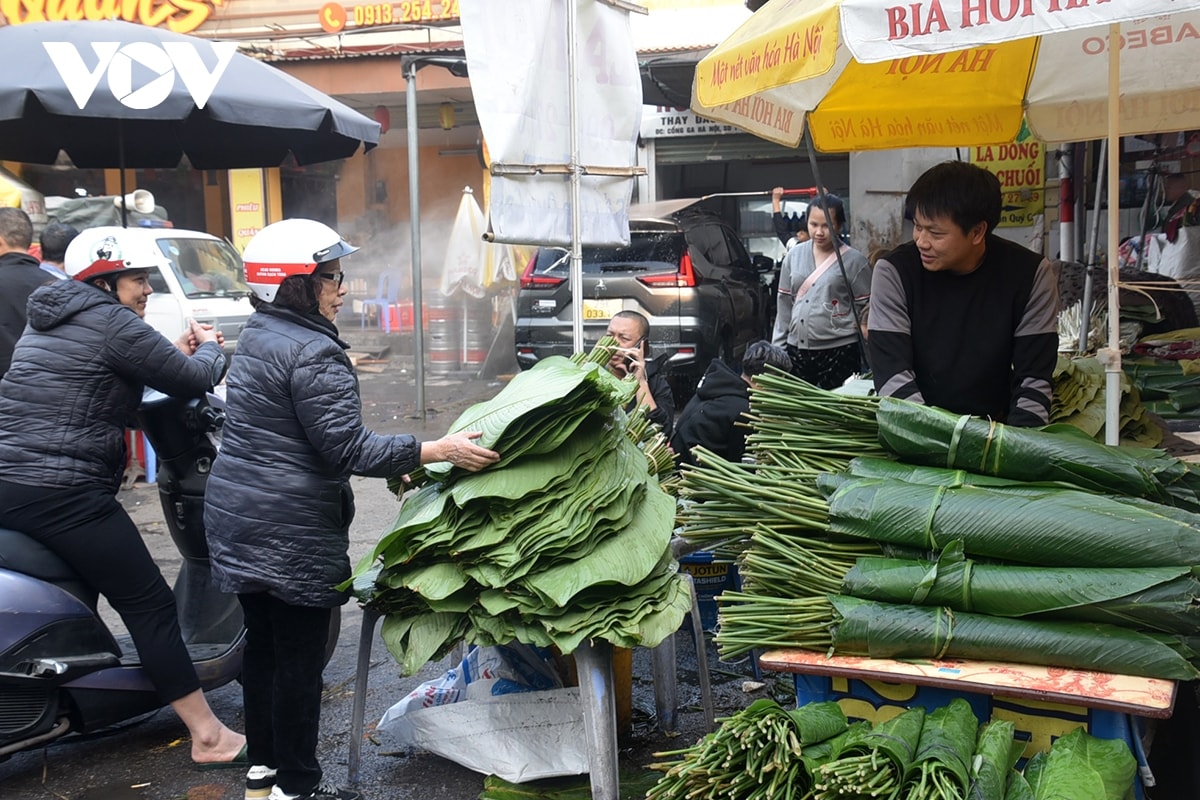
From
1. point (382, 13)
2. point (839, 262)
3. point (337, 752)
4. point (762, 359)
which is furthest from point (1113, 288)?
point (382, 13)

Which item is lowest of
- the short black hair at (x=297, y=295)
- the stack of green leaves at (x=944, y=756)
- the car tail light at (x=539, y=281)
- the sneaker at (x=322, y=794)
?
the sneaker at (x=322, y=794)

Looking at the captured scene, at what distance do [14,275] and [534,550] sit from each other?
4404 millimetres

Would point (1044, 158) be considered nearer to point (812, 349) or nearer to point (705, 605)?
point (812, 349)

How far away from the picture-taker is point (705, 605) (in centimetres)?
461

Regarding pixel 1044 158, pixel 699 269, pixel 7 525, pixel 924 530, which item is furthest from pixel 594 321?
pixel 924 530

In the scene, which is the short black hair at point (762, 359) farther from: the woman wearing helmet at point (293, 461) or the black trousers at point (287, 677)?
the black trousers at point (287, 677)

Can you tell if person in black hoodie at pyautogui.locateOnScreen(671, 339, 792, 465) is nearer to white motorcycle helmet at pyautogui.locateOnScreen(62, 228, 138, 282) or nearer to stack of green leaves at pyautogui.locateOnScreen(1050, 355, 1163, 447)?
stack of green leaves at pyautogui.locateOnScreen(1050, 355, 1163, 447)

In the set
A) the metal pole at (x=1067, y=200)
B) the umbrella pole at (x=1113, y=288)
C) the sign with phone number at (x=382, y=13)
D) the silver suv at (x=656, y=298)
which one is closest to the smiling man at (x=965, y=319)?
the umbrella pole at (x=1113, y=288)

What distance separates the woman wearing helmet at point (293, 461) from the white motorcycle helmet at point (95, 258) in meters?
0.75

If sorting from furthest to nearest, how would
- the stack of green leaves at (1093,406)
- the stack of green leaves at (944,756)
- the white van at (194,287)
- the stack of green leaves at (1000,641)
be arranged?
the white van at (194,287) → the stack of green leaves at (1093,406) → the stack of green leaves at (1000,641) → the stack of green leaves at (944,756)

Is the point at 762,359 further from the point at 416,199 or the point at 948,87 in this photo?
the point at 416,199

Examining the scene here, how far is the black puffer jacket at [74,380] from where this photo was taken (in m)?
3.56

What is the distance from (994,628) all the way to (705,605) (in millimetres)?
2177

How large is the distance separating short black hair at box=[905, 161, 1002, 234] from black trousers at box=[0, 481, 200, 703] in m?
2.90
